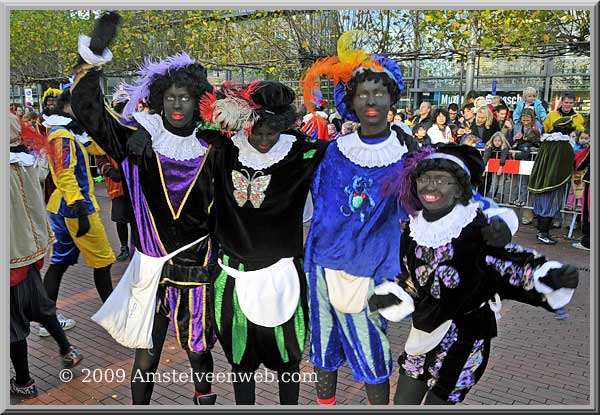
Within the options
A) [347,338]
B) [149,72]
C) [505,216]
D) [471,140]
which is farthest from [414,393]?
[471,140]

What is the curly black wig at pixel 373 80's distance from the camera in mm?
2629

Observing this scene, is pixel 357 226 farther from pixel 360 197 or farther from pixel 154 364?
pixel 154 364

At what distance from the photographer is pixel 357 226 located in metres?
2.62

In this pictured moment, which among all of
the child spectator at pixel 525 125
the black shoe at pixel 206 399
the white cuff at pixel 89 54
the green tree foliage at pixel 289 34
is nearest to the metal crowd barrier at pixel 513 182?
the child spectator at pixel 525 125

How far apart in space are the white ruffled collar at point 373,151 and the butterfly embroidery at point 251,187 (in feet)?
1.40

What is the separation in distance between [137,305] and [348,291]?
1.13 meters

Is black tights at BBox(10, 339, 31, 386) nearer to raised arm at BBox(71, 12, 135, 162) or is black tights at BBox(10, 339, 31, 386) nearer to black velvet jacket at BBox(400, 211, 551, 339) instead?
raised arm at BBox(71, 12, 135, 162)

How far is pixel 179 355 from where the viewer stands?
3926mm

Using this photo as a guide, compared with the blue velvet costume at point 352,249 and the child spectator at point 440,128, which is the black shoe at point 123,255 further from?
the child spectator at point 440,128

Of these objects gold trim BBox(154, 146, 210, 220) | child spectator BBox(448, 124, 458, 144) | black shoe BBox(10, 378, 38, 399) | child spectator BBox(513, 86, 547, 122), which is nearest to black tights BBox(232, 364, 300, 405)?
gold trim BBox(154, 146, 210, 220)

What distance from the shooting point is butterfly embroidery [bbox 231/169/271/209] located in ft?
8.61

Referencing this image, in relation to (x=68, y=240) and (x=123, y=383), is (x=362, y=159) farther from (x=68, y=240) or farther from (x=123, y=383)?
(x=68, y=240)

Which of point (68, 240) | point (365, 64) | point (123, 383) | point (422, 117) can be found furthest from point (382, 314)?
point (422, 117)

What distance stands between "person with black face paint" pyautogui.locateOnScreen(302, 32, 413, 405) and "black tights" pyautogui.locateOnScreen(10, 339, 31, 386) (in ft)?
6.10
